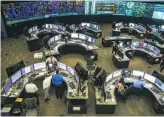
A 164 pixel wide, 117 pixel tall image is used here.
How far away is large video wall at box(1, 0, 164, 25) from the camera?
15414mm

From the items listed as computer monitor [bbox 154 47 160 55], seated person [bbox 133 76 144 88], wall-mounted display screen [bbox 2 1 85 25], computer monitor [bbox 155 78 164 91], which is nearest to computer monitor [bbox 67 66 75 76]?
seated person [bbox 133 76 144 88]

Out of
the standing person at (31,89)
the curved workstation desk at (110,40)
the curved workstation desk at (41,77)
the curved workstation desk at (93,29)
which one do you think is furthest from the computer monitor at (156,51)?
the standing person at (31,89)

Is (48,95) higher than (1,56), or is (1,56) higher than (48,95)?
(1,56)

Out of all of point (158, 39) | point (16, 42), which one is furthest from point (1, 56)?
point (158, 39)

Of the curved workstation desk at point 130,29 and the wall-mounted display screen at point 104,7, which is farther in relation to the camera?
the wall-mounted display screen at point 104,7

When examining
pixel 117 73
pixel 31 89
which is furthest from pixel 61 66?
pixel 117 73

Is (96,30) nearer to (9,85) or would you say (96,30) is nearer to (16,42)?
(16,42)

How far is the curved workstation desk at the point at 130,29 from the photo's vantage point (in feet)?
55.0

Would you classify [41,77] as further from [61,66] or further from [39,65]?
[61,66]

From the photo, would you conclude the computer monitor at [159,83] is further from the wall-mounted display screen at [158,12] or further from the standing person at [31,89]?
the wall-mounted display screen at [158,12]

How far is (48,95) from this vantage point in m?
9.58

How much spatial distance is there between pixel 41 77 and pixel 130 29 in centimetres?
1096

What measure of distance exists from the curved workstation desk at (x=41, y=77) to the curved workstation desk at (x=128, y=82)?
85 centimetres

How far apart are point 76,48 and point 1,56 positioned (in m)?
5.62
